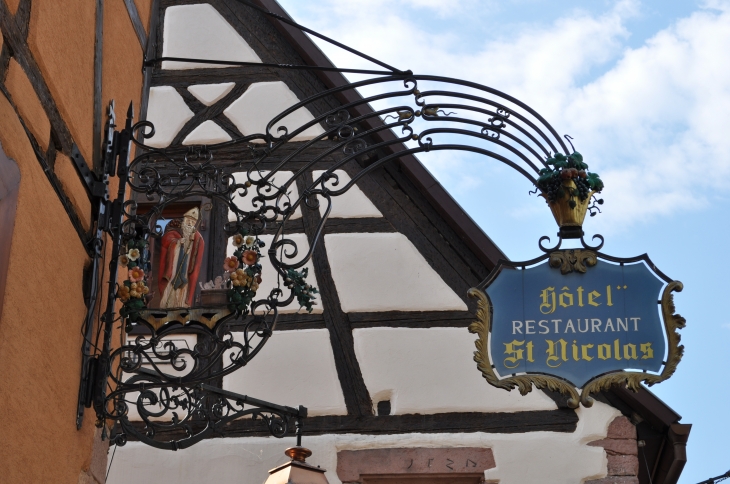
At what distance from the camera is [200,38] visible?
26.4ft

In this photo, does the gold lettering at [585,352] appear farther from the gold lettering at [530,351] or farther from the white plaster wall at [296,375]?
the white plaster wall at [296,375]

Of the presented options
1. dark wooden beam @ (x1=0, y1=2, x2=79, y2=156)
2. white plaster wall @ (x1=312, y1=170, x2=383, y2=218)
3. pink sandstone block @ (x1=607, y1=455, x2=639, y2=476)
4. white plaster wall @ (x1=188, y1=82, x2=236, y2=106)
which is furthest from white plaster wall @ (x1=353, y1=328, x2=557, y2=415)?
dark wooden beam @ (x1=0, y1=2, x2=79, y2=156)

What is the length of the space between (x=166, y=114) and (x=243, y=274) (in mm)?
3970

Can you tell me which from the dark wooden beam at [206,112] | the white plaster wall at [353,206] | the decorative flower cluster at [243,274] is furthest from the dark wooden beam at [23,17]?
the dark wooden beam at [206,112]

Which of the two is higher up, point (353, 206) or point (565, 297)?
point (353, 206)

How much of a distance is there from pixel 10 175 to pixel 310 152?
4467 mm

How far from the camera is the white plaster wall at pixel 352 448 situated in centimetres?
643

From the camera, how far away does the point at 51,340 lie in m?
3.66

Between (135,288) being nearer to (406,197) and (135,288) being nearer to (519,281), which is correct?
(519,281)

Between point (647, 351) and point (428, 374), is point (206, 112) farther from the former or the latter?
point (647, 351)

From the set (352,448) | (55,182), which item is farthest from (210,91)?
(55,182)

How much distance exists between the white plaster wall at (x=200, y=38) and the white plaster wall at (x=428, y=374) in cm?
243

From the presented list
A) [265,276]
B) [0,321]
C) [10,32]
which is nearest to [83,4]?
[10,32]

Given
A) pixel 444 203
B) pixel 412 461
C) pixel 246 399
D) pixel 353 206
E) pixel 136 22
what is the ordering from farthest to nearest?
pixel 353 206 < pixel 444 203 < pixel 412 461 < pixel 246 399 < pixel 136 22
